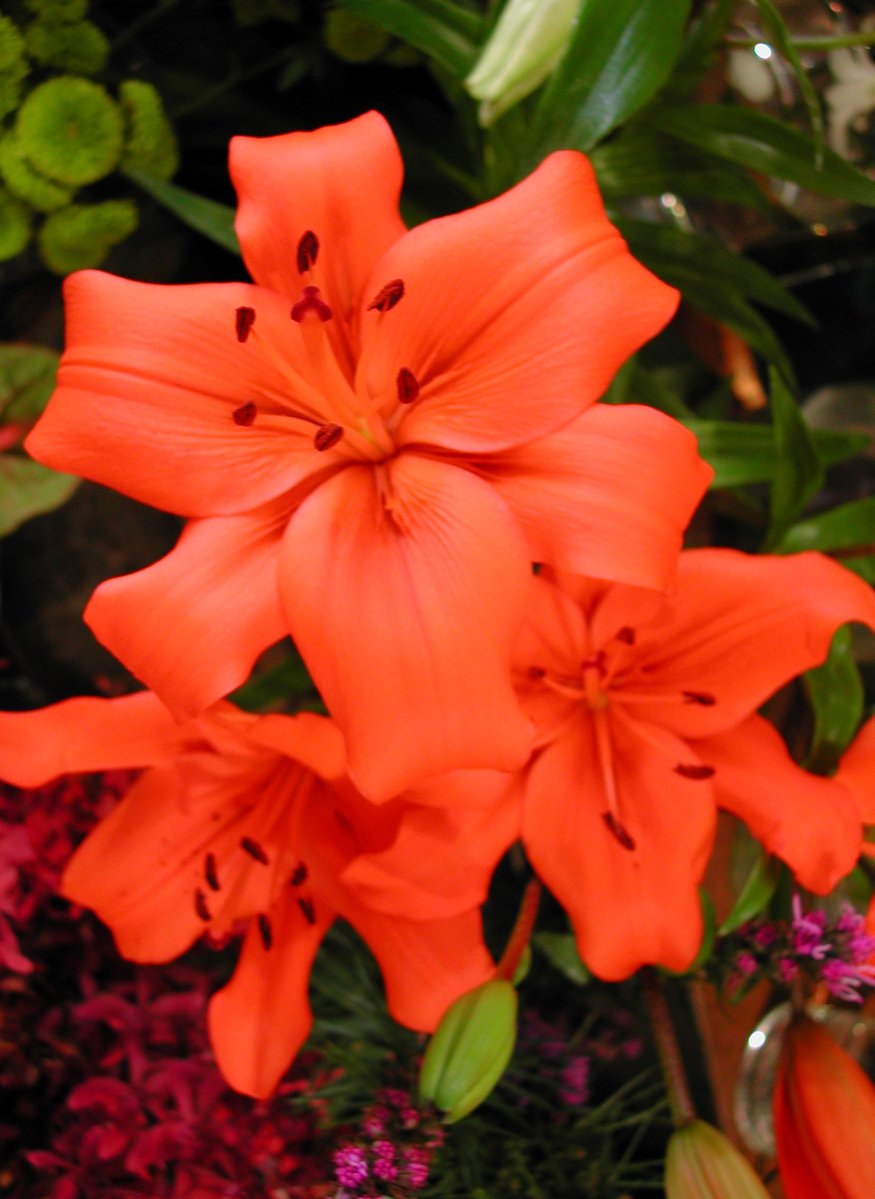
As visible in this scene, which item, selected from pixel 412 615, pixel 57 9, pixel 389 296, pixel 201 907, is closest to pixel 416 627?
pixel 412 615

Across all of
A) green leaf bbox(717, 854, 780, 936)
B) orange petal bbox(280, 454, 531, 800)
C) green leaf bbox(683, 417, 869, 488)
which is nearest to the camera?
orange petal bbox(280, 454, 531, 800)

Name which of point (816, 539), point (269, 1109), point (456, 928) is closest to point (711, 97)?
point (816, 539)

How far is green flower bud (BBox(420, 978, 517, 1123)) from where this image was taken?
41 cm

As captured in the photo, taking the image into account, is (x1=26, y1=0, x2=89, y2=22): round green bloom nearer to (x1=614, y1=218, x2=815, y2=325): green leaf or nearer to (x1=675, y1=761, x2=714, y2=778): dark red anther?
(x1=614, y1=218, x2=815, y2=325): green leaf

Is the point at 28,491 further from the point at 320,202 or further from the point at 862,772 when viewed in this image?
the point at 862,772

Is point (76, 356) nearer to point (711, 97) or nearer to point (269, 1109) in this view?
point (269, 1109)

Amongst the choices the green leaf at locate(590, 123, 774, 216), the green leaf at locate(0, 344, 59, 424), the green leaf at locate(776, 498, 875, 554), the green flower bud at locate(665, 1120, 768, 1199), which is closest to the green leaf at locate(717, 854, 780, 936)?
the green flower bud at locate(665, 1120, 768, 1199)

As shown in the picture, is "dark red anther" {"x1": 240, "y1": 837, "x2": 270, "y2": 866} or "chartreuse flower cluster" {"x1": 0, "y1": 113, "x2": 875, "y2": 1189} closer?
"chartreuse flower cluster" {"x1": 0, "y1": 113, "x2": 875, "y2": 1189}

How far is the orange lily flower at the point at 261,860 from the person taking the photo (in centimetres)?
44

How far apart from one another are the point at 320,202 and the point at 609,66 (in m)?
0.24

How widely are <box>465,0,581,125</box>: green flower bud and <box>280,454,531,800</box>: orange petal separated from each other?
0.18m

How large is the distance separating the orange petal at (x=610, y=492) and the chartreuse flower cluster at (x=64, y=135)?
1.09 ft

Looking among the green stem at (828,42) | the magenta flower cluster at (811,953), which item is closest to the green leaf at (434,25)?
the green stem at (828,42)

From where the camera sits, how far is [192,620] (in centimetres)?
37
